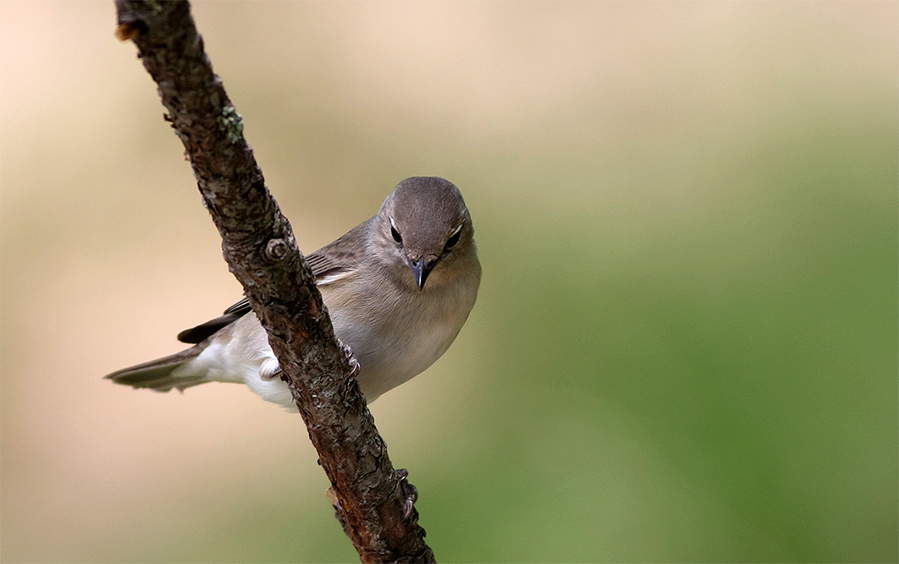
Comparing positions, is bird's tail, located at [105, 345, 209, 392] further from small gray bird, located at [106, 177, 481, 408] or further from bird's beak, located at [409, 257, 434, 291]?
bird's beak, located at [409, 257, 434, 291]

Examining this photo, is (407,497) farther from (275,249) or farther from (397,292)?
(275,249)

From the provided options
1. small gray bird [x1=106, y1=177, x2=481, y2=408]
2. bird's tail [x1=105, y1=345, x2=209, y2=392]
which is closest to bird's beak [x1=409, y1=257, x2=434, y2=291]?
small gray bird [x1=106, y1=177, x2=481, y2=408]

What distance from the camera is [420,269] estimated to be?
415 centimetres

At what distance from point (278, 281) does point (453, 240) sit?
5.87ft

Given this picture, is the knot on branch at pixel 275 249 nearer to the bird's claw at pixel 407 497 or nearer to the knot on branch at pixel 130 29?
the knot on branch at pixel 130 29

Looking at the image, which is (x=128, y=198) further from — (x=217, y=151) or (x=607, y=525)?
(x=217, y=151)

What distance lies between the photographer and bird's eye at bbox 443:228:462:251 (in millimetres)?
4345

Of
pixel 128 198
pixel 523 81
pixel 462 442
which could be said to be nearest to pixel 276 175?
pixel 128 198

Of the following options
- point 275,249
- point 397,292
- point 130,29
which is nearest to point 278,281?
point 275,249

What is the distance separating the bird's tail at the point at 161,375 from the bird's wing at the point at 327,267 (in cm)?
13

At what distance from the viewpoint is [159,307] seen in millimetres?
7434

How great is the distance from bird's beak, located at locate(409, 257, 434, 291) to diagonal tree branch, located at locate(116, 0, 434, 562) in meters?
0.96

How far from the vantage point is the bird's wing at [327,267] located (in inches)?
182

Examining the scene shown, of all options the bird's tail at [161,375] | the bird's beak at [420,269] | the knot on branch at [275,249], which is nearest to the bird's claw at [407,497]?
the bird's beak at [420,269]
